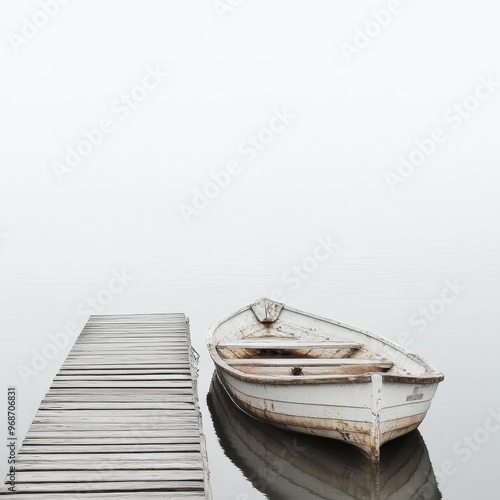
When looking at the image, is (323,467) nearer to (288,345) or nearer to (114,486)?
(288,345)

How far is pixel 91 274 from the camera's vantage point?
78.0ft

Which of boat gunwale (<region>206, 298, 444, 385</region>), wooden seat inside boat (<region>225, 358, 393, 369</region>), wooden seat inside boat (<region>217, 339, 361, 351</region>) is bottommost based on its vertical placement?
boat gunwale (<region>206, 298, 444, 385</region>)

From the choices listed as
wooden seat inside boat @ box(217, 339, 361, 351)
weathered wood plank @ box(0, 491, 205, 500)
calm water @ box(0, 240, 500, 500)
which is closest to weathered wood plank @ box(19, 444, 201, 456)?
weathered wood plank @ box(0, 491, 205, 500)

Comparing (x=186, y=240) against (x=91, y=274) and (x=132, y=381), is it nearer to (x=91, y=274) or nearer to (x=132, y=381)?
(x=91, y=274)

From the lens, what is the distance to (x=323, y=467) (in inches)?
301

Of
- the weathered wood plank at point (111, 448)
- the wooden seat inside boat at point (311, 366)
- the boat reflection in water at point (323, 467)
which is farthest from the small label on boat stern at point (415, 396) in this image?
the weathered wood plank at point (111, 448)

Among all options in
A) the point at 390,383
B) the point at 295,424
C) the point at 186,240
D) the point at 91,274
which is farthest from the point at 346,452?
the point at 186,240

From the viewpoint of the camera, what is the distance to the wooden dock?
5367 millimetres

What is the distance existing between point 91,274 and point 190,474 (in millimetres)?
18799

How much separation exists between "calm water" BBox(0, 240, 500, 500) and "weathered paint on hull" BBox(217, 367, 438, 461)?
14.2 inches

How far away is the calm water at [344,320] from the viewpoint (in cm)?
767

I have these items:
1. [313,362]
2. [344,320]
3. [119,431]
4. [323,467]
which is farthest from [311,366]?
[344,320]

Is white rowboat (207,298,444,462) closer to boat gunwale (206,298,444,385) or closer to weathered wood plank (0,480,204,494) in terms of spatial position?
boat gunwale (206,298,444,385)

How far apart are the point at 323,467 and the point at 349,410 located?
2.68 ft
